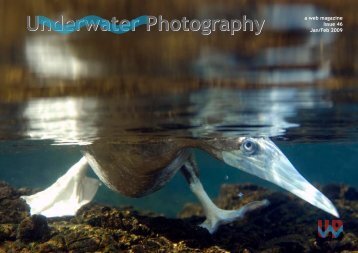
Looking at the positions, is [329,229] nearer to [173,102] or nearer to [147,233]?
[147,233]

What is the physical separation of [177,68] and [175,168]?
131 inches

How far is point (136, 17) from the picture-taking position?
4.54 meters

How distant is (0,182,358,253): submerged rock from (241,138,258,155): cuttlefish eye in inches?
77.3

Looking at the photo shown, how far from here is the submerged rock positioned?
23.1ft

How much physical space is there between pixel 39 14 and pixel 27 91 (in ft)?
8.68

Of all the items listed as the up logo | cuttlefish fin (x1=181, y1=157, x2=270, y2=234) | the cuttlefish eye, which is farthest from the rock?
the up logo

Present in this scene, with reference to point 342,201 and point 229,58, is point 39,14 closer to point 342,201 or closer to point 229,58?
point 229,58

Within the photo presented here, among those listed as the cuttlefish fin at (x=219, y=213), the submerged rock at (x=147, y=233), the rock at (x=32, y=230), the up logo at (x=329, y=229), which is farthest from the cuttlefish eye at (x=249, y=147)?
the rock at (x=32, y=230)

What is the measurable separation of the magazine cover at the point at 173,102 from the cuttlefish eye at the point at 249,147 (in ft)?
0.07

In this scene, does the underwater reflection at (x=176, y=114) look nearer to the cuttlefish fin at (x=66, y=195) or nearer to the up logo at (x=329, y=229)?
the cuttlefish fin at (x=66, y=195)

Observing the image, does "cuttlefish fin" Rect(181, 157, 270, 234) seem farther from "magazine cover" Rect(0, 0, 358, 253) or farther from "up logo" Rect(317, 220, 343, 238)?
"up logo" Rect(317, 220, 343, 238)

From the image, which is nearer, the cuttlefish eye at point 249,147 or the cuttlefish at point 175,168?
the cuttlefish at point 175,168

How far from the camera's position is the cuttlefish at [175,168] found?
7191 mm

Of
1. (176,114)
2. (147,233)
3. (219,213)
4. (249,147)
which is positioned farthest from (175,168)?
(249,147)
